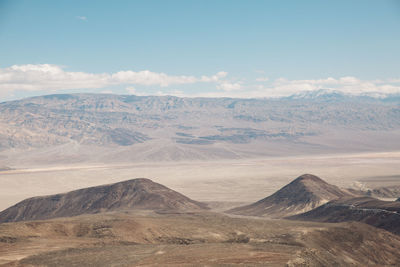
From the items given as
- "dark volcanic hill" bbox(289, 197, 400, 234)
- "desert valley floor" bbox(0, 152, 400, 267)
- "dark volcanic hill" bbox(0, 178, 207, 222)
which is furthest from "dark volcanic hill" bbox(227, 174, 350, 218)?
"desert valley floor" bbox(0, 152, 400, 267)

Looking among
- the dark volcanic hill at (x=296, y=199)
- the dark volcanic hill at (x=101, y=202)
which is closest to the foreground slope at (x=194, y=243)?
the dark volcanic hill at (x=296, y=199)

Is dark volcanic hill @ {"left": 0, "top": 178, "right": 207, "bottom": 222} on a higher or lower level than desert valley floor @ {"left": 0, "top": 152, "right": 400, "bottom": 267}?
lower

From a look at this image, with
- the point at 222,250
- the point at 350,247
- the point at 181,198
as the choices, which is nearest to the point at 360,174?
the point at 181,198

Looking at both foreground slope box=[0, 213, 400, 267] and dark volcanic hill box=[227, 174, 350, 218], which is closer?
foreground slope box=[0, 213, 400, 267]

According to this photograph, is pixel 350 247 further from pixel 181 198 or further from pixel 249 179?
pixel 249 179

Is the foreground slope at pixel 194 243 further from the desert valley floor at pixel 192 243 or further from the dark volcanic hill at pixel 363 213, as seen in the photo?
the dark volcanic hill at pixel 363 213

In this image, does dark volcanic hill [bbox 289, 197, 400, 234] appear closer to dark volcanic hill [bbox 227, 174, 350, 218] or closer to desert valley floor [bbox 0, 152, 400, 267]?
desert valley floor [bbox 0, 152, 400, 267]

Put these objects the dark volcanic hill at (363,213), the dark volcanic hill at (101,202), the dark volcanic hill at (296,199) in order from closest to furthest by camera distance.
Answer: the dark volcanic hill at (363,213)
the dark volcanic hill at (296,199)
the dark volcanic hill at (101,202)
